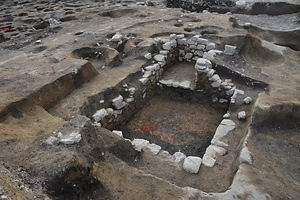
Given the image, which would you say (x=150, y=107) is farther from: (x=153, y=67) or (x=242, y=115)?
(x=242, y=115)

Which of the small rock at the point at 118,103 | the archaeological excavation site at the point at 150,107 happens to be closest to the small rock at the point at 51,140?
the archaeological excavation site at the point at 150,107

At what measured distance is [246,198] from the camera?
401 cm

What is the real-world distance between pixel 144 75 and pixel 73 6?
8540mm

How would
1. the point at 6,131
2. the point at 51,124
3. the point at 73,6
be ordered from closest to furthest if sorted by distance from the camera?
the point at 6,131
the point at 51,124
the point at 73,6

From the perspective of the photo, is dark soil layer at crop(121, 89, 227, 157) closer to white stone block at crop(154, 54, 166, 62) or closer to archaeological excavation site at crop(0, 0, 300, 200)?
archaeological excavation site at crop(0, 0, 300, 200)

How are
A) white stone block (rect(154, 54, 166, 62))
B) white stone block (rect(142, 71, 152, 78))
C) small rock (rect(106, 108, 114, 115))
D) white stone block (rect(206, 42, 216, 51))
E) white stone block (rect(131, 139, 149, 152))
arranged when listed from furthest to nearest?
white stone block (rect(206, 42, 216, 51))
white stone block (rect(154, 54, 166, 62))
white stone block (rect(142, 71, 152, 78))
small rock (rect(106, 108, 114, 115))
white stone block (rect(131, 139, 149, 152))

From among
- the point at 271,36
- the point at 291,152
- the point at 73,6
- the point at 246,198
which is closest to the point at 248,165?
the point at 246,198

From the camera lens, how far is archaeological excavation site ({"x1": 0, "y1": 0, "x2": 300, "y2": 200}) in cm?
401

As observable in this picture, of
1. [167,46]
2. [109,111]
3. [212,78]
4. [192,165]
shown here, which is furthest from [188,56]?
[192,165]

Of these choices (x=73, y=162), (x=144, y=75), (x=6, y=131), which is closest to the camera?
(x=73, y=162)

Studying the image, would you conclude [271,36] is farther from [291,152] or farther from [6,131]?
[6,131]

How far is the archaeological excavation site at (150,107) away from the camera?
401 centimetres

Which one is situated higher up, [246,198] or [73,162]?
[73,162]

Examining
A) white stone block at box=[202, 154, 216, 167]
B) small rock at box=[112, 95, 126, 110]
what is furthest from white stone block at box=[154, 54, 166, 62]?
white stone block at box=[202, 154, 216, 167]
